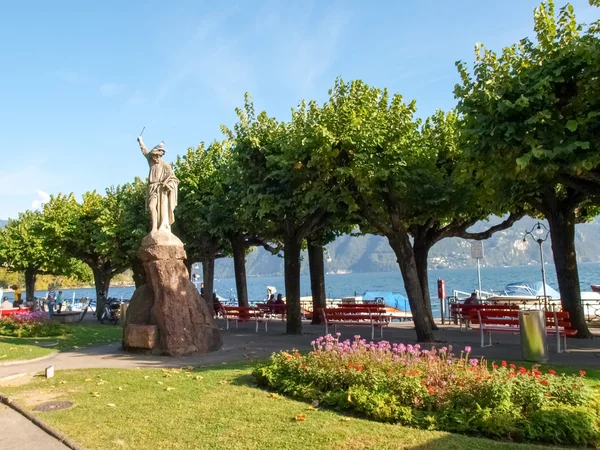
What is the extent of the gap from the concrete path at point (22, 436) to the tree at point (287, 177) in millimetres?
9794

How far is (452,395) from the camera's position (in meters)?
6.58

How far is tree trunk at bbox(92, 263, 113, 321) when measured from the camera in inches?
1230

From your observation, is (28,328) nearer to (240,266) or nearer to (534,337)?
(240,266)

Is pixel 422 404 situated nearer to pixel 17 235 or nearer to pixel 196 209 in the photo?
pixel 196 209

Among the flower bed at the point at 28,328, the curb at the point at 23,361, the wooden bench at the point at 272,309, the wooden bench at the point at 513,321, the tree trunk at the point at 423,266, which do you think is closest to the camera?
the curb at the point at 23,361

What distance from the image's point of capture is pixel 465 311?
61.7 feet

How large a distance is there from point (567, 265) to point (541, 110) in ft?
23.3

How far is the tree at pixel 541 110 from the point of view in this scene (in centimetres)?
1023

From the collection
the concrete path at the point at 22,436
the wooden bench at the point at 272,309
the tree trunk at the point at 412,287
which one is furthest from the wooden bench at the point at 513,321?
the concrete path at the point at 22,436

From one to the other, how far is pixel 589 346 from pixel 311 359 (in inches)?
358

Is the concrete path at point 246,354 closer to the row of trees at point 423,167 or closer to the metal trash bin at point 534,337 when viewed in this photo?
the metal trash bin at point 534,337

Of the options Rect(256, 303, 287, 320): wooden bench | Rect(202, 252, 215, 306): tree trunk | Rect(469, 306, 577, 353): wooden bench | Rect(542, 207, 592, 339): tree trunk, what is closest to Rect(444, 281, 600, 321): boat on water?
Rect(542, 207, 592, 339): tree trunk

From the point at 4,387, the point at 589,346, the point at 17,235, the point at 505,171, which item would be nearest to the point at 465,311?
the point at 589,346

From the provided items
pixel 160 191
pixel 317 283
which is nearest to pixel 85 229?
pixel 317 283
